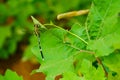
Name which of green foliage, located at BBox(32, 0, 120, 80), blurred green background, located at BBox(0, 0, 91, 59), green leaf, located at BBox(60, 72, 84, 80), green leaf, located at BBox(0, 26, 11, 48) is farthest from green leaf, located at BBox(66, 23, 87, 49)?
green leaf, located at BBox(0, 26, 11, 48)

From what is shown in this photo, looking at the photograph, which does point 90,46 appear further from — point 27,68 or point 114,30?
point 27,68

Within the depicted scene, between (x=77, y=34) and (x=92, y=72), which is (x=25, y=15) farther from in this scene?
(x=92, y=72)

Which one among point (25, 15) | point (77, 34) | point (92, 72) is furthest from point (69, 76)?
point (25, 15)

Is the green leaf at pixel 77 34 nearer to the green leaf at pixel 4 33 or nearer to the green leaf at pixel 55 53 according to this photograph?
the green leaf at pixel 55 53

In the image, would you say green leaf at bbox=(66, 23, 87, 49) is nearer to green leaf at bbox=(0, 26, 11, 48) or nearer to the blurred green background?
the blurred green background

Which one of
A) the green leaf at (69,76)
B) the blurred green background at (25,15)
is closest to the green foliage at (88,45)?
the green leaf at (69,76)

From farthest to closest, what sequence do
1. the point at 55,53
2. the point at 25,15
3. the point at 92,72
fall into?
the point at 25,15 → the point at 55,53 → the point at 92,72
